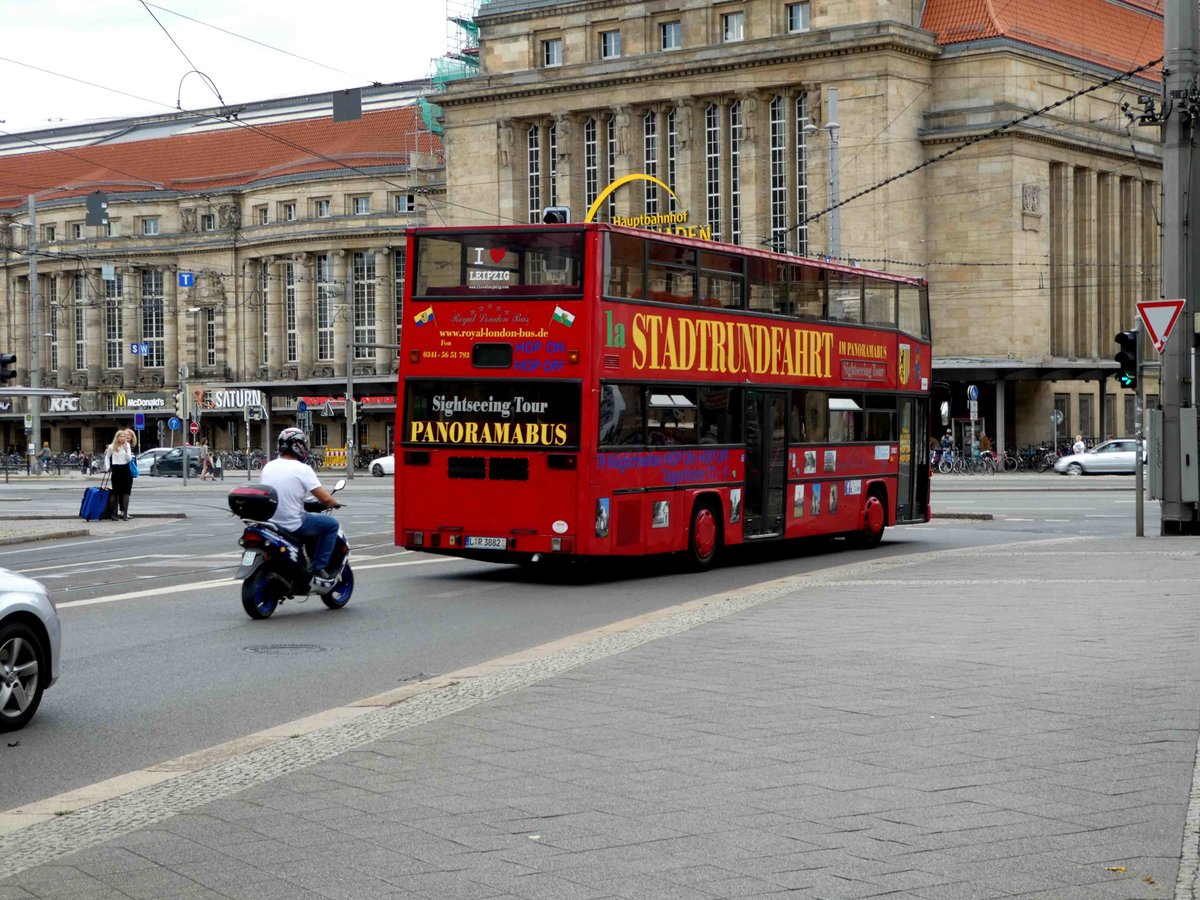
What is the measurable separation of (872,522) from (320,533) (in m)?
11.7

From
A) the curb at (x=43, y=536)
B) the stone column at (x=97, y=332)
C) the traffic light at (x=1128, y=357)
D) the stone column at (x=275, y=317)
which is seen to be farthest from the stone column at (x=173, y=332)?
the traffic light at (x=1128, y=357)

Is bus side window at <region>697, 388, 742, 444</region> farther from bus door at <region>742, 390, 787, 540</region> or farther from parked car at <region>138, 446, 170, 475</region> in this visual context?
parked car at <region>138, 446, 170, 475</region>

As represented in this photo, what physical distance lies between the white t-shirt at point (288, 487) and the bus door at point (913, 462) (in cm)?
1267

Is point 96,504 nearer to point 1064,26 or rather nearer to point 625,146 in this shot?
point 625,146

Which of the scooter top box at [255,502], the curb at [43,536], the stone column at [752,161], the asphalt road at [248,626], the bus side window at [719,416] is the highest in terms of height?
the stone column at [752,161]

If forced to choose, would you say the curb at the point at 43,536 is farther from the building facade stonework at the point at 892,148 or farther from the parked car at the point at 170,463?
the parked car at the point at 170,463

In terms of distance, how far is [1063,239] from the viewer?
→ 79.3 meters

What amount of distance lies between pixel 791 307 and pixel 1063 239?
6075cm

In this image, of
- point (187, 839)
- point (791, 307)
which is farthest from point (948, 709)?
point (791, 307)

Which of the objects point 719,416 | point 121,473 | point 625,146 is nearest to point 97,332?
point 625,146

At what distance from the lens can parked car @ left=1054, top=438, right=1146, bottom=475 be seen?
61219 millimetres

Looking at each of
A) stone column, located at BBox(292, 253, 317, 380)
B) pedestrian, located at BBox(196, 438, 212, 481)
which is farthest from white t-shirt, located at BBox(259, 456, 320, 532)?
stone column, located at BBox(292, 253, 317, 380)

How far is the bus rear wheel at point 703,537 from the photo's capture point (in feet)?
66.7

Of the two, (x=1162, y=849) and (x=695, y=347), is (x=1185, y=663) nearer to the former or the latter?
(x=1162, y=849)
